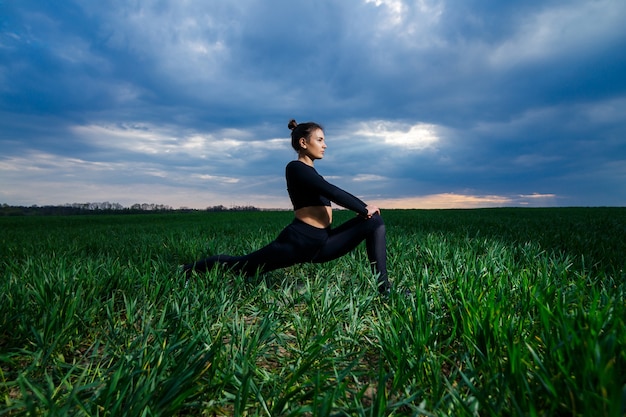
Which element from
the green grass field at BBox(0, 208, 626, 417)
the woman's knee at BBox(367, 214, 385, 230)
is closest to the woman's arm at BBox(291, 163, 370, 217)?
the woman's knee at BBox(367, 214, 385, 230)

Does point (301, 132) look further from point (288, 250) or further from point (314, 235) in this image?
point (288, 250)

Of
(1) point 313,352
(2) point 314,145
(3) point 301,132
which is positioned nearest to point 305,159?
(2) point 314,145

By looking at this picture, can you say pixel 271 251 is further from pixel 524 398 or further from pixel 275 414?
pixel 524 398

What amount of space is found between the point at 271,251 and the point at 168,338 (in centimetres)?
140

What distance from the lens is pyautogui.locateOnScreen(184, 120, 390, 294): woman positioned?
3.42 m

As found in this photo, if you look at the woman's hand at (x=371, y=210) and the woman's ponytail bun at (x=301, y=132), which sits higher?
the woman's ponytail bun at (x=301, y=132)

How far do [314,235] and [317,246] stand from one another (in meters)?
0.13

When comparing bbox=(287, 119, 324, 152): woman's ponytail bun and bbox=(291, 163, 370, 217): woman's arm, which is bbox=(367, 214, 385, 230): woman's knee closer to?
bbox=(291, 163, 370, 217): woman's arm

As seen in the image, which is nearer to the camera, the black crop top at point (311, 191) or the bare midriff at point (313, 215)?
the black crop top at point (311, 191)

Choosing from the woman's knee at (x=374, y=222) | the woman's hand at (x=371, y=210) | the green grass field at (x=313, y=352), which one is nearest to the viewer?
the green grass field at (x=313, y=352)

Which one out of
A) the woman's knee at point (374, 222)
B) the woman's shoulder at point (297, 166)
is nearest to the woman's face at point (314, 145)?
the woman's shoulder at point (297, 166)

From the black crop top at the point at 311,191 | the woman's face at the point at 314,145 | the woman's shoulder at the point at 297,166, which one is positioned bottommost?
the black crop top at the point at 311,191

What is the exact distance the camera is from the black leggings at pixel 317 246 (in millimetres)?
3521

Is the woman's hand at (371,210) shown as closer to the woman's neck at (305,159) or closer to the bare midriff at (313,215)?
the bare midriff at (313,215)
